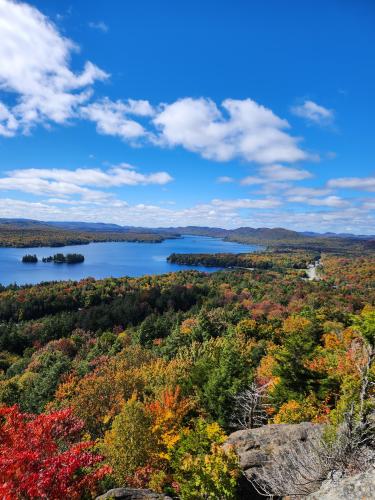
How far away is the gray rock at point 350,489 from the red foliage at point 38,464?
27.7ft

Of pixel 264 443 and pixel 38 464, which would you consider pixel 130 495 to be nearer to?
pixel 38 464

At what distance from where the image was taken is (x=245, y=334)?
193 feet

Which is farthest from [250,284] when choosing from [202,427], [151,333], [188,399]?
[202,427]

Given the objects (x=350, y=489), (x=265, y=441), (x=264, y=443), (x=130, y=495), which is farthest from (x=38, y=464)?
(x=350, y=489)

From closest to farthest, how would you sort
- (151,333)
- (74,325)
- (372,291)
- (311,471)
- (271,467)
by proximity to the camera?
(311,471) → (271,467) → (151,333) → (74,325) → (372,291)

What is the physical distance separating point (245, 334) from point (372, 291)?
290 ft

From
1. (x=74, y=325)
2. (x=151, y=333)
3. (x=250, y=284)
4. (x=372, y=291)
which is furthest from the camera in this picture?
(x=250, y=284)

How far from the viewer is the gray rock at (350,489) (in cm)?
851

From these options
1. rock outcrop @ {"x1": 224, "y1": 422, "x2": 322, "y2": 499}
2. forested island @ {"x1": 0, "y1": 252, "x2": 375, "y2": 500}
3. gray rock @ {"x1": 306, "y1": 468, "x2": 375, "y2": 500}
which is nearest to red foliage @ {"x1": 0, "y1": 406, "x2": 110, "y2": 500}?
forested island @ {"x1": 0, "y1": 252, "x2": 375, "y2": 500}

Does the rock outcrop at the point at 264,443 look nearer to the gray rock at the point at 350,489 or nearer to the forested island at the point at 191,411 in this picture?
the forested island at the point at 191,411

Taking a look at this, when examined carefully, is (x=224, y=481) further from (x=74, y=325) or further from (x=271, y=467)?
(x=74, y=325)

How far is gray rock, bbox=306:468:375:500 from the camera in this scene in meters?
8.51

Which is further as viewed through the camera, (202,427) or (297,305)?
(297,305)

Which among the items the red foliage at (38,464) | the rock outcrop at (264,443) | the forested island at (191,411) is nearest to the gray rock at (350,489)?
the forested island at (191,411)
